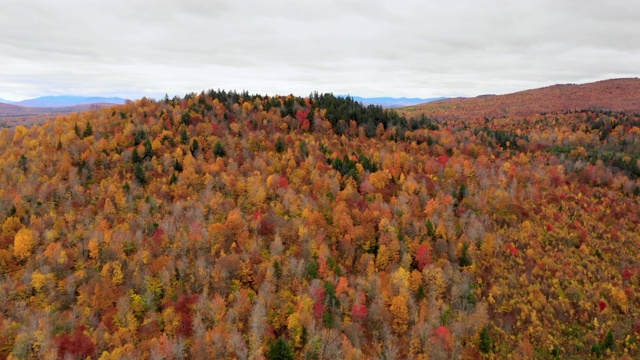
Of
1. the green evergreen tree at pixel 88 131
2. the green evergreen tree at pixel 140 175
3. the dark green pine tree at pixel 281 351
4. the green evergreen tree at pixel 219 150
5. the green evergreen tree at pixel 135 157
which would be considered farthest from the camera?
the green evergreen tree at pixel 88 131

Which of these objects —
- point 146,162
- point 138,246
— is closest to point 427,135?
point 146,162

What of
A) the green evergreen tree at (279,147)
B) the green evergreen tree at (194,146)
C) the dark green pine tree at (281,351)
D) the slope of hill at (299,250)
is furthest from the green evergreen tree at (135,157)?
the dark green pine tree at (281,351)

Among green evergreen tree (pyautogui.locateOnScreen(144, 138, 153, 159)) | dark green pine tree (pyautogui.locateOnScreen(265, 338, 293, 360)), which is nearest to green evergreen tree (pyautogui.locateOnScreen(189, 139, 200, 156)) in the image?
green evergreen tree (pyautogui.locateOnScreen(144, 138, 153, 159))

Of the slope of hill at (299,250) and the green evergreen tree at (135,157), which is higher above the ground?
the green evergreen tree at (135,157)

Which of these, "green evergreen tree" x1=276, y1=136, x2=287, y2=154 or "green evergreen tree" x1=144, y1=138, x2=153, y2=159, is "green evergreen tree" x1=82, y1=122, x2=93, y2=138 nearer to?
"green evergreen tree" x1=144, y1=138, x2=153, y2=159

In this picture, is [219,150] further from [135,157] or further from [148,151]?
[135,157]

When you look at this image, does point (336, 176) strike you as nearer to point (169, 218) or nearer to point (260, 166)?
point (260, 166)

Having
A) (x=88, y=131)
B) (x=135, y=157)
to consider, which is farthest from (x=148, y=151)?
(x=88, y=131)

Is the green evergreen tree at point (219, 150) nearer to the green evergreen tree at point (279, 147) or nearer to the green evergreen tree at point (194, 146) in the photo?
the green evergreen tree at point (194, 146)

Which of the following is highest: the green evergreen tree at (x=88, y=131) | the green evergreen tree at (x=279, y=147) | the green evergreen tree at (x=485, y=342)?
the green evergreen tree at (x=88, y=131)

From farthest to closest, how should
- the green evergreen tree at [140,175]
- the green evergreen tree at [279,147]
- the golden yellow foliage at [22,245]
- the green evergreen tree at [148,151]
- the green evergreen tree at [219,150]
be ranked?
the green evergreen tree at [279,147] < the green evergreen tree at [219,150] < the green evergreen tree at [148,151] < the green evergreen tree at [140,175] < the golden yellow foliage at [22,245]
